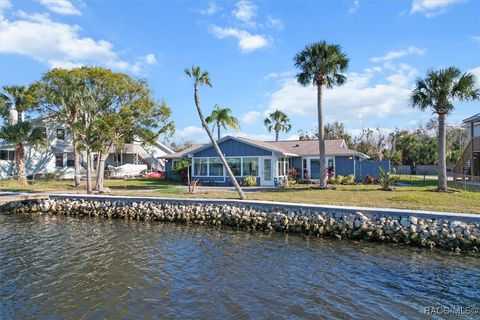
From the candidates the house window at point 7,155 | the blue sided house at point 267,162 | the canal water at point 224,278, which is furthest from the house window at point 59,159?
the canal water at point 224,278

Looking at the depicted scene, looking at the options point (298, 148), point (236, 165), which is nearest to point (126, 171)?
point (236, 165)

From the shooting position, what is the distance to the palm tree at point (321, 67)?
2384 centimetres

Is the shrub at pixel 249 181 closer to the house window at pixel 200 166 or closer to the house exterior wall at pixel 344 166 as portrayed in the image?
the house window at pixel 200 166

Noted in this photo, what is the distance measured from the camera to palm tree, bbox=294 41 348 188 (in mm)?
23844

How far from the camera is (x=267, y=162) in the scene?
2827 centimetres

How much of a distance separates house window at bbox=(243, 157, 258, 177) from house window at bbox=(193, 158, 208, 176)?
3.34 meters

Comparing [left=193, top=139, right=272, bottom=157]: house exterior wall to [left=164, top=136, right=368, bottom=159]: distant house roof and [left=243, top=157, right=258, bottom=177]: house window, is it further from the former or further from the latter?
[left=243, top=157, right=258, bottom=177]: house window

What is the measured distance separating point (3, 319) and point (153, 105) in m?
23.2

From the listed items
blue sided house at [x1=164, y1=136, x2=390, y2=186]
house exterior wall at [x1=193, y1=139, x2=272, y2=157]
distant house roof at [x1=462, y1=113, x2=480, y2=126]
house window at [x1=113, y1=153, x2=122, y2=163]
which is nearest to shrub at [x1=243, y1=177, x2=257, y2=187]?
blue sided house at [x1=164, y1=136, x2=390, y2=186]

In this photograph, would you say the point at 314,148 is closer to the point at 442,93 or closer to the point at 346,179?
the point at 346,179

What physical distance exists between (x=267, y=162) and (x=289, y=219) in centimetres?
1292

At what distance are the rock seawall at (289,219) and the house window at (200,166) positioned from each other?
1089cm

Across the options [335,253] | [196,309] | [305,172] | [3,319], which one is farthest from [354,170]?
[3,319]

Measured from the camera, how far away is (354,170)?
1195 inches
